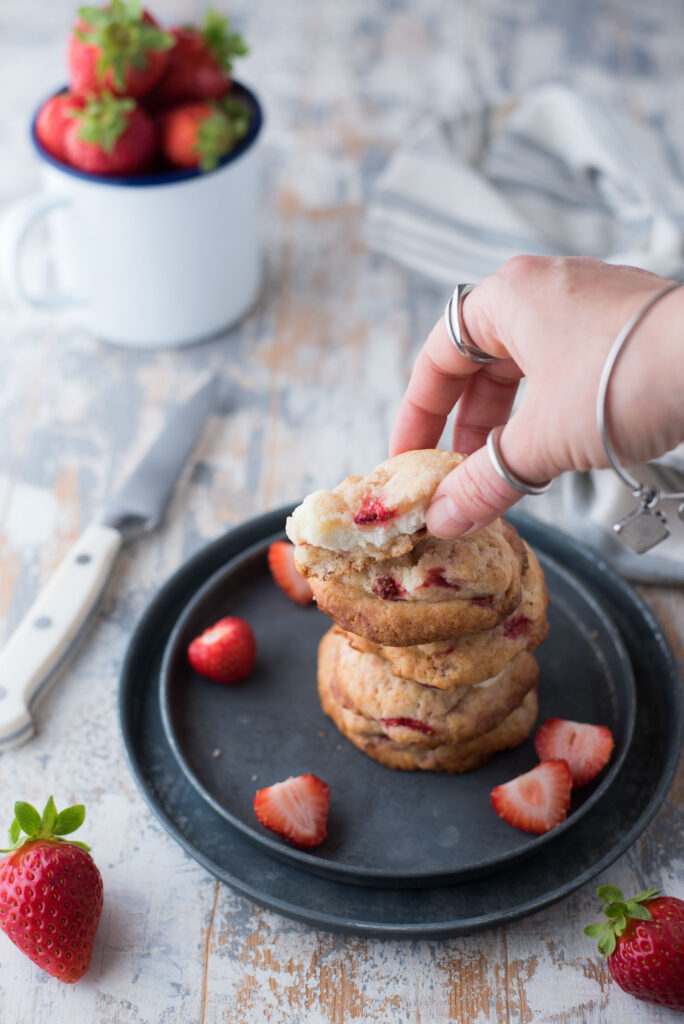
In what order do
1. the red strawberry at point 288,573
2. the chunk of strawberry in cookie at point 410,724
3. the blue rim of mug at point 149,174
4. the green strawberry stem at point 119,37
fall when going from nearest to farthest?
the chunk of strawberry in cookie at point 410,724 → the red strawberry at point 288,573 → the green strawberry stem at point 119,37 → the blue rim of mug at point 149,174

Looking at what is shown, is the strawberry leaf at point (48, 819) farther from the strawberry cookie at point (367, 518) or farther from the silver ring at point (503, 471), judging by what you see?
the silver ring at point (503, 471)

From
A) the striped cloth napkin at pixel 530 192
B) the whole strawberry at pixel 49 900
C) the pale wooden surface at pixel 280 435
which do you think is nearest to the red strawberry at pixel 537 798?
the pale wooden surface at pixel 280 435

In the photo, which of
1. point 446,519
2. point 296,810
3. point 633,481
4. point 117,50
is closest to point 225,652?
point 296,810

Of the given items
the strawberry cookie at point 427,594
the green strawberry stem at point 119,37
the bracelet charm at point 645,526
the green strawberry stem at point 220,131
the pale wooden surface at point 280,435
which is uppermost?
the green strawberry stem at point 119,37

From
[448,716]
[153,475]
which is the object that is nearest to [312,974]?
[448,716]

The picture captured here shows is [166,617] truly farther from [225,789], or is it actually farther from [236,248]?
[236,248]

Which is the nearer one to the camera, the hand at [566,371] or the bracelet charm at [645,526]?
the hand at [566,371]
